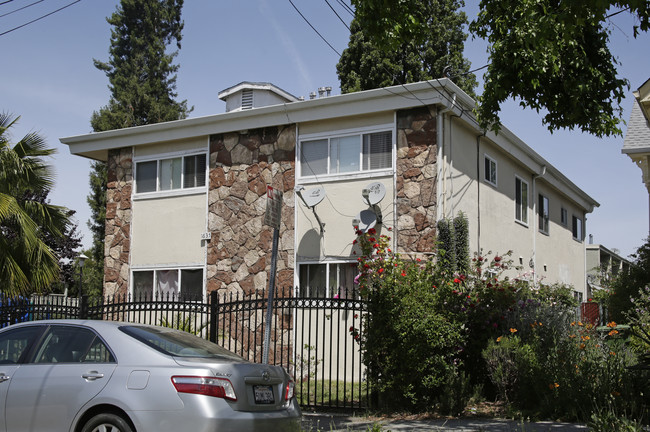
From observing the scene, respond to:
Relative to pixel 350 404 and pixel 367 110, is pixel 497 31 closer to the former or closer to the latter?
pixel 367 110

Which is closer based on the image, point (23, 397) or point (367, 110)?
point (23, 397)

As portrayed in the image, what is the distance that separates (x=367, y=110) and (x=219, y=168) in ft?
13.8

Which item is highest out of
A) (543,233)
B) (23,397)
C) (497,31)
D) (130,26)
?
(130,26)

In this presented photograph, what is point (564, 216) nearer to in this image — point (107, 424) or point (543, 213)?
point (543, 213)

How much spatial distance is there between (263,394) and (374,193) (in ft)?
27.7

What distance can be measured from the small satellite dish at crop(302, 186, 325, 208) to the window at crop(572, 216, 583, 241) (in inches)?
546

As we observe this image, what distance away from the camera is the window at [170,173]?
17484 mm

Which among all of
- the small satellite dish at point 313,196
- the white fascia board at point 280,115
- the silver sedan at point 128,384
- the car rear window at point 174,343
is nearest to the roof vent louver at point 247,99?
the white fascia board at point 280,115

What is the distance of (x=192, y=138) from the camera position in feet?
57.6

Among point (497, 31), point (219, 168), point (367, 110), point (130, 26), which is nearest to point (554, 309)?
point (497, 31)

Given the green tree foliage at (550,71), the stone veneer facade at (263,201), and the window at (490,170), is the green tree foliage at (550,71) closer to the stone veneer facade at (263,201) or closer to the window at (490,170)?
the stone veneer facade at (263,201)

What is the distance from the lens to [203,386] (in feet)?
19.4

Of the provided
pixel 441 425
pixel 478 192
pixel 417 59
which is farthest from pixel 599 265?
pixel 441 425

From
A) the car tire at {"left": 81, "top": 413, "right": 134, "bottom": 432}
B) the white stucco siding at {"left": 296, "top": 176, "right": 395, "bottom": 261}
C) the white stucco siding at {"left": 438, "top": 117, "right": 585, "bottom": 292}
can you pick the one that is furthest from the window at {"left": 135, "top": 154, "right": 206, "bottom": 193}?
the car tire at {"left": 81, "top": 413, "right": 134, "bottom": 432}
